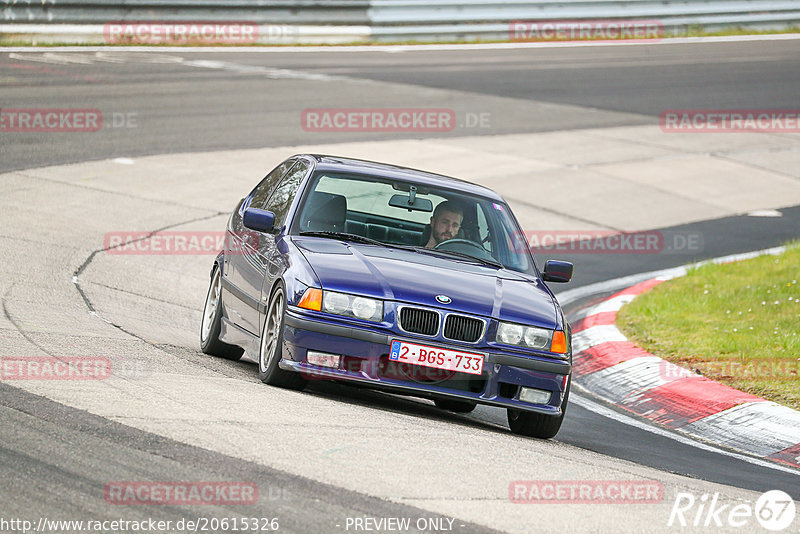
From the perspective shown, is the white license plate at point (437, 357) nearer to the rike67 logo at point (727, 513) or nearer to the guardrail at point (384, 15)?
the rike67 logo at point (727, 513)

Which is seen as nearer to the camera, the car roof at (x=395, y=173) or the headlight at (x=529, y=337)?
the headlight at (x=529, y=337)

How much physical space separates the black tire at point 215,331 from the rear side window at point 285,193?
0.72 metres

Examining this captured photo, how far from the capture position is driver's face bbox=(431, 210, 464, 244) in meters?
8.62

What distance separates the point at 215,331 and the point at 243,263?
585 millimetres

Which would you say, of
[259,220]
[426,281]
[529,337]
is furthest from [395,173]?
[529,337]

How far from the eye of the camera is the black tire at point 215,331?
913cm

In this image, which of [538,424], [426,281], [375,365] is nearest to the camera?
[375,365]

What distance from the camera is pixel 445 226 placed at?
8.66 meters

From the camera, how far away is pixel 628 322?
11.6m

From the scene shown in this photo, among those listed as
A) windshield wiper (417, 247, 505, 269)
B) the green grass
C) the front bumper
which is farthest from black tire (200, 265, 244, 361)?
the green grass

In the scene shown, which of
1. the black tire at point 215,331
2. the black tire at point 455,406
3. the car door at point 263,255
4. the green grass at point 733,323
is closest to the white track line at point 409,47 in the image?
the green grass at point 733,323

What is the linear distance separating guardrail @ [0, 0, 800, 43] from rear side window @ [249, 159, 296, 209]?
56.6 ft

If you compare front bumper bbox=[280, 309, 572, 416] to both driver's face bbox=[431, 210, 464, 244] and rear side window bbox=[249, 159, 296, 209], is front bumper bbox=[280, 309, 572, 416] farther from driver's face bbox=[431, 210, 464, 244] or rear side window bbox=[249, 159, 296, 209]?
rear side window bbox=[249, 159, 296, 209]

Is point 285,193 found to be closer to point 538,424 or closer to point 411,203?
point 411,203
